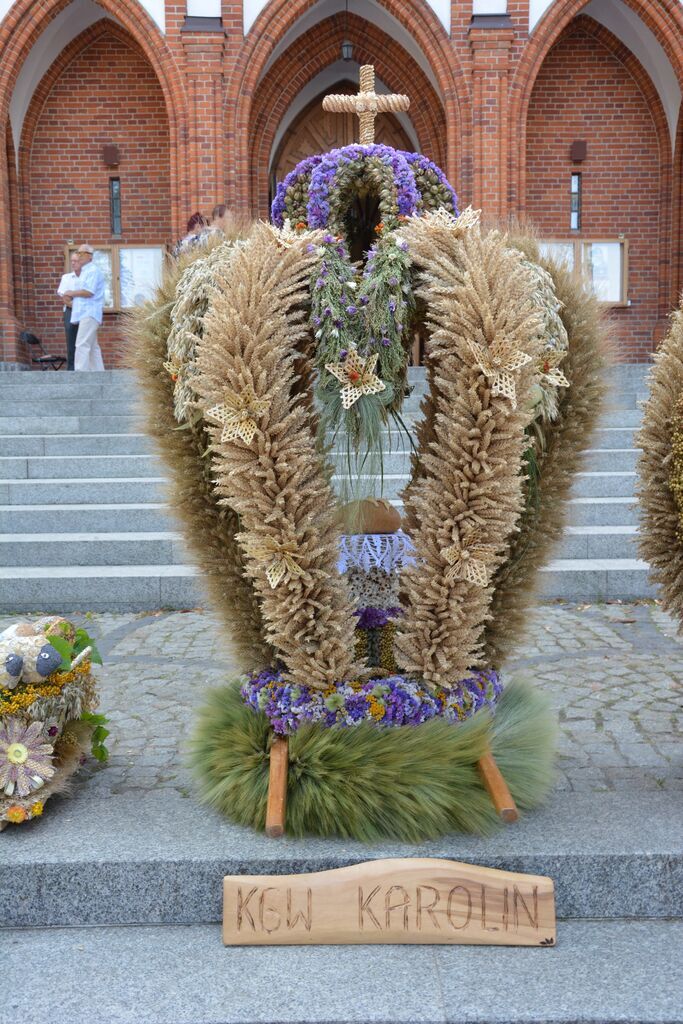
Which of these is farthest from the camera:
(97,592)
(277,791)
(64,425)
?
(64,425)

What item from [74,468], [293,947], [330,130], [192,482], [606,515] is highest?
[330,130]

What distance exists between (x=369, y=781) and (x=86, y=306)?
30.3 feet

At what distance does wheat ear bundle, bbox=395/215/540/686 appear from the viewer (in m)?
2.26

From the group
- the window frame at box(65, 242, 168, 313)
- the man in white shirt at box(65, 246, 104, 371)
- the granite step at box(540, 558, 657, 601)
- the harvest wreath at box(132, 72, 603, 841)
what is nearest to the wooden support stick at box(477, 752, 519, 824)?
the harvest wreath at box(132, 72, 603, 841)

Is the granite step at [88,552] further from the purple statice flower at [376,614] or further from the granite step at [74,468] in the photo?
the purple statice flower at [376,614]

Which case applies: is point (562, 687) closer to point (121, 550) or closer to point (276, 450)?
point (276, 450)

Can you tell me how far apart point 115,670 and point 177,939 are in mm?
2252

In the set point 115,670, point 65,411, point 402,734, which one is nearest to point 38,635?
point 402,734

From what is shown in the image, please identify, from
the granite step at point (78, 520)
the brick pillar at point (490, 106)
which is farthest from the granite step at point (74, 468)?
the brick pillar at point (490, 106)

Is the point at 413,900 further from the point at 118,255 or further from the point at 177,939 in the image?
the point at 118,255

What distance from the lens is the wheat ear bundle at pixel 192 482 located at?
→ 2588mm

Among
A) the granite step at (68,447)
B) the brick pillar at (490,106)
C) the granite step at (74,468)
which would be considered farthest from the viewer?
the brick pillar at (490,106)

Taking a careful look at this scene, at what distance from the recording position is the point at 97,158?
12.5m

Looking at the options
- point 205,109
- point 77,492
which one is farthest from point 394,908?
point 205,109
